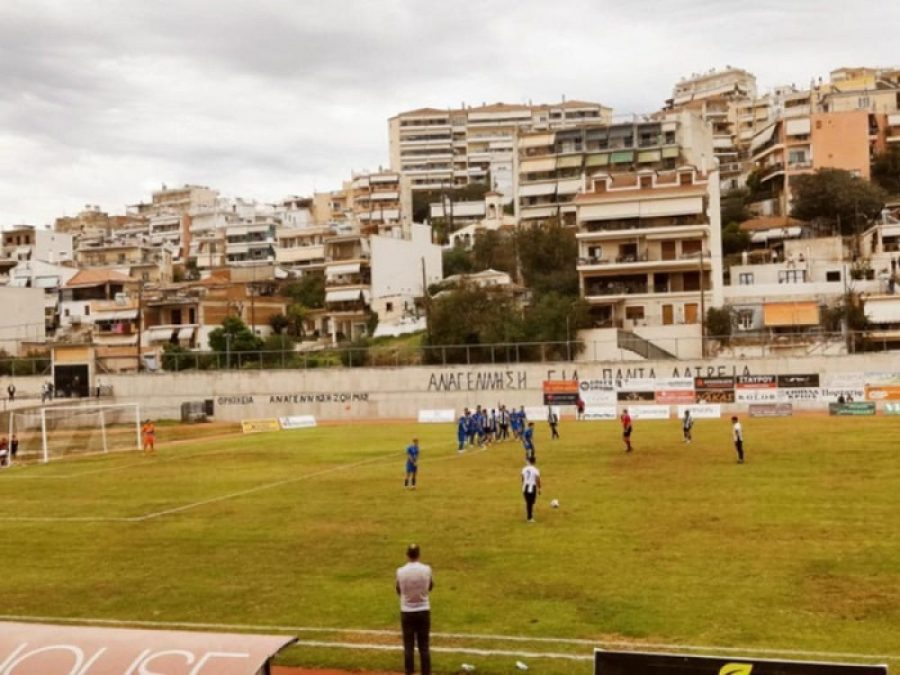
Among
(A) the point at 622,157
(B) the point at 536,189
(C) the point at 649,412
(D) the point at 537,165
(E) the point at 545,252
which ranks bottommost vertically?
(C) the point at 649,412

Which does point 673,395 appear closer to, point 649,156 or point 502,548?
point 502,548

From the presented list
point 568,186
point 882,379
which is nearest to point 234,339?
point 568,186

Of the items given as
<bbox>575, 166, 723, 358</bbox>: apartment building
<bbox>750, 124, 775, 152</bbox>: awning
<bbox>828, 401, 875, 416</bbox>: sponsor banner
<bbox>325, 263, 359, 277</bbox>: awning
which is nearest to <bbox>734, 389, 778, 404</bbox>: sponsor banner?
<bbox>828, 401, 875, 416</bbox>: sponsor banner

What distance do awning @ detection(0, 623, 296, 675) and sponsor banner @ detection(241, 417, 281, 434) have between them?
52027 millimetres

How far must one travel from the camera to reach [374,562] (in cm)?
2130

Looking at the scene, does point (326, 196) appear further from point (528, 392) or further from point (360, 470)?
point (360, 470)

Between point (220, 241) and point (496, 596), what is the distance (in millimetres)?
125339

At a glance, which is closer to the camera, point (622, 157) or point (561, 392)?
point (561, 392)

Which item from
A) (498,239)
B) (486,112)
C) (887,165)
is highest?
(486,112)

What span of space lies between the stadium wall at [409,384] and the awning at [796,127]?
52965mm

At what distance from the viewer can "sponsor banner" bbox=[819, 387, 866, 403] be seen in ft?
180

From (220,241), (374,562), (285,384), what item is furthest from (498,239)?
(374,562)

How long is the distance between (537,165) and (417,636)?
3919 inches

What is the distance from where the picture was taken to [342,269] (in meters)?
102
